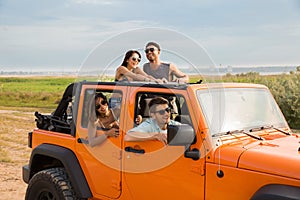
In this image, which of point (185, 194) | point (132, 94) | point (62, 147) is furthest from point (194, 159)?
point (62, 147)

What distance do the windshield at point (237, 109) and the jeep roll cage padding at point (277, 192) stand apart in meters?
0.75

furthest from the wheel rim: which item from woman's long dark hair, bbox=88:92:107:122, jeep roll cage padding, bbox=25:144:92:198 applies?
woman's long dark hair, bbox=88:92:107:122

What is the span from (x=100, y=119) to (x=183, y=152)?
132 cm

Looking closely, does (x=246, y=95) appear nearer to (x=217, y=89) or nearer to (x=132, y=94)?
(x=217, y=89)

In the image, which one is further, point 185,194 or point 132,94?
point 132,94

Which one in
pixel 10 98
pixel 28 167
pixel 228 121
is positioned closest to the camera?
pixel 228 121

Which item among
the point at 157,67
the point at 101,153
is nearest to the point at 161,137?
the point at 101,153

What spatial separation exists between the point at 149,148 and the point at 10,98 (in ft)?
145

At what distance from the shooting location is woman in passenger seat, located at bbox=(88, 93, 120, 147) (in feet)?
15.7

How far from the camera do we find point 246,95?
4.61m

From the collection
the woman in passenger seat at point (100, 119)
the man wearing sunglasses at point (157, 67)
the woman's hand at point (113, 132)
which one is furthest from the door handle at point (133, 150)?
the man wearing sunglasses at point (157, 67)

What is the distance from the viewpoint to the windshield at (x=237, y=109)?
4.09 m

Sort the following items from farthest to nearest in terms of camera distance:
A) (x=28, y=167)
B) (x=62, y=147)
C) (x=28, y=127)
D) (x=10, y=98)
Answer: (x=10, y=98) → (x=28, y=127) → (x=28, y=167) → (x=62, y=147)

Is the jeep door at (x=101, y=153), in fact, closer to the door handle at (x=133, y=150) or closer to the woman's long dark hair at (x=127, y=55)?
the door handle at (x=133, y=150)
